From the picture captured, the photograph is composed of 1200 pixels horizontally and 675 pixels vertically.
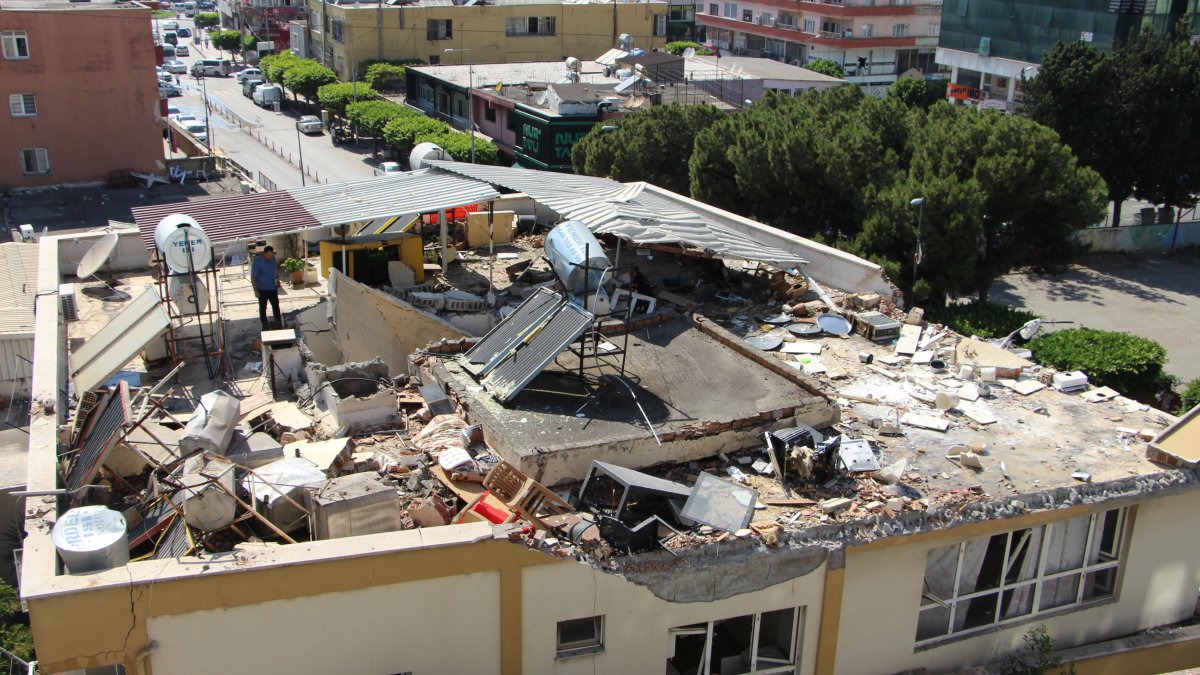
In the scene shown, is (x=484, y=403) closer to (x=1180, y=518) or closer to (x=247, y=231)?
(x=247, y=231)

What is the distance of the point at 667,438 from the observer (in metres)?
A: 12.5

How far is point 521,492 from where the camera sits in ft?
37.0

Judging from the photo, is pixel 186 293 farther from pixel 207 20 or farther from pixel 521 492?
pixel 207 20

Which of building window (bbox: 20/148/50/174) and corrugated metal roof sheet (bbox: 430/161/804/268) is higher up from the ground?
corrugated metal roof sheet (bbox: 430/161/804/268)

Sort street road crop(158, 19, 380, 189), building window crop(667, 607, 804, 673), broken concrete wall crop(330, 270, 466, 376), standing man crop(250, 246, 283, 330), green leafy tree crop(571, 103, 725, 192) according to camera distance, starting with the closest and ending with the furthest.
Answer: building window crop(667, 607, 804, 673) < standing man crop(250, 246, 283, 330) < broken concrete wall crop(330, 270, 466, 376) < green leafy tree crop(571, 103, 725, 192) < street road crop(158, 19, 380, 189)

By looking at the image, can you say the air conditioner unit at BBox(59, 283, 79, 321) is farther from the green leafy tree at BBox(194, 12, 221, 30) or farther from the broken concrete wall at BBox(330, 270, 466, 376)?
the green leafy tree at BBox(194, 12, 221, 30)

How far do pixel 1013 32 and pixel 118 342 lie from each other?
7316cm

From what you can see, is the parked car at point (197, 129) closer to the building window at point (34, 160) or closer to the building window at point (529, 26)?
the building window at point (34, 160)

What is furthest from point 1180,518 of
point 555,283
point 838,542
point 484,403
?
point 555,283

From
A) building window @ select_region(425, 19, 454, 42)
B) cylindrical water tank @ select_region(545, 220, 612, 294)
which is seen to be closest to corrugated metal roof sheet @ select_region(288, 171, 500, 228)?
cylindrical water tank @ select_region(545, 220, 612, 294)

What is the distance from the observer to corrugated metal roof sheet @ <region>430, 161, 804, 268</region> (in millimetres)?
17609

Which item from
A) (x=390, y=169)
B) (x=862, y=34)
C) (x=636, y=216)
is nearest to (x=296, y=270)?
(x=390, y=169)

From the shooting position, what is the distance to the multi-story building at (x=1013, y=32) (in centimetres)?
6456

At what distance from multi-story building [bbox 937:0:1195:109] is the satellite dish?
5437cm
